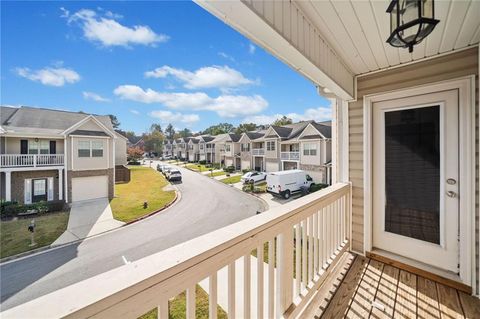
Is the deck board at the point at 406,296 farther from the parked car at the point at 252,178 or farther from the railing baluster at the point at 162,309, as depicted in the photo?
the parked car at the point at 252,178

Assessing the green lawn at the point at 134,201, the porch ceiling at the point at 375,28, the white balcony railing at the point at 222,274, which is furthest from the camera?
the green lawn at the point at 134,201

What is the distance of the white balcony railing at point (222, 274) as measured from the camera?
0.46 m

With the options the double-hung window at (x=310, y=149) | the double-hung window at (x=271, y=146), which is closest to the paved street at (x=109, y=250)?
the double-hung window at (x=310, y=149)

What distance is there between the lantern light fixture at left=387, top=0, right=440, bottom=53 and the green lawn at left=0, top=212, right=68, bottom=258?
5094mm

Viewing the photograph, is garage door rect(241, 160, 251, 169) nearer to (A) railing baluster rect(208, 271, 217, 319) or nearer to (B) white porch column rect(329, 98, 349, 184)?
(B) white porch column rect(329, 98, 349, 184)

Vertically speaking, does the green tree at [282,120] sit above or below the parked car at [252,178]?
above

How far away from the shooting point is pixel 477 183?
1.72 metres

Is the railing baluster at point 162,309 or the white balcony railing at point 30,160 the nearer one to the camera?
the railing baluster at point 162,309

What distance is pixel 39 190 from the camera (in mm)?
5621

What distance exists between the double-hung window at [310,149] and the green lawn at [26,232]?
36.2ft

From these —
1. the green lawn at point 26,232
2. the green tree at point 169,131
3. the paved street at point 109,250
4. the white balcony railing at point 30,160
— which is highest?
the green tree at point 169,131

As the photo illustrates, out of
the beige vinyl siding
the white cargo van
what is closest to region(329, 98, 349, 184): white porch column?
the beige vinyl siding

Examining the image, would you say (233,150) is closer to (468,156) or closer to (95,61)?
(95,61)

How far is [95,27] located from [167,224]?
4.17m
